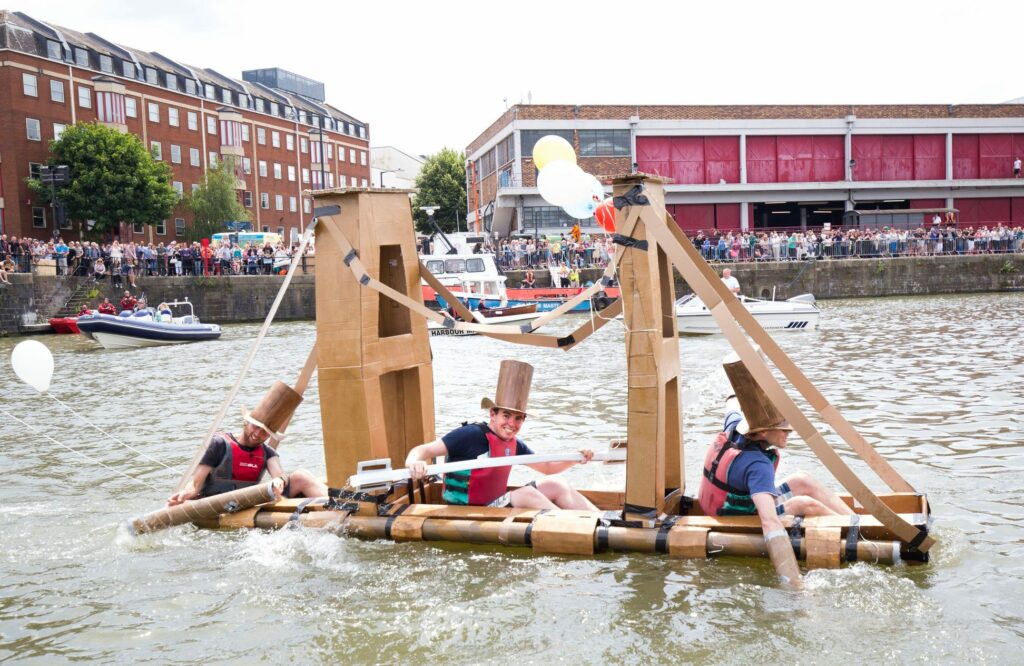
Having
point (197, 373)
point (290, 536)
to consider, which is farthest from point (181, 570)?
point (197, 373)

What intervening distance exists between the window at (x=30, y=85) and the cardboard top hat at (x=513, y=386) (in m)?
53.7

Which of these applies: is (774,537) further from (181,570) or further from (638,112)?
(638,112)

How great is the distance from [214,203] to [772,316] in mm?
45161

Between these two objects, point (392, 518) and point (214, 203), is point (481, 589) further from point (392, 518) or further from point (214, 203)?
point (214, 203)

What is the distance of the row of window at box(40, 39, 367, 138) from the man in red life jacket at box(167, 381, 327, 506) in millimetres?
53482

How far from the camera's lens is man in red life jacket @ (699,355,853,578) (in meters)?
5.69

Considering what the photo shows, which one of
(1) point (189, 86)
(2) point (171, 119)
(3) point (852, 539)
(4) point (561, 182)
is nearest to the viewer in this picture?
(3) point (852, 539)

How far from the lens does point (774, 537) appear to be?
18.3 ft

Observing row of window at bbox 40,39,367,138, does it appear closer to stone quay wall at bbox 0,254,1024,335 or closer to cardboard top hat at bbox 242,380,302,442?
stone quay wall at bbox 0,254,1024,335

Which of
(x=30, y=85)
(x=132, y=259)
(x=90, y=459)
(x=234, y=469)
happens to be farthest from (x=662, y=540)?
(x=30, y=85)

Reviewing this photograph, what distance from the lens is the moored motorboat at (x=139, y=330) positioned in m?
25.3

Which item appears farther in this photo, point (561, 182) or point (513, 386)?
point (561, 182)

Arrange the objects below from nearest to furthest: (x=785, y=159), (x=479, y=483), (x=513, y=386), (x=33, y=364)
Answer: (x=513, y=386) < (x=479, y=483) < (x=33, y=364) < (x=785, y=159)

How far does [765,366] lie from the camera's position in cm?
573
